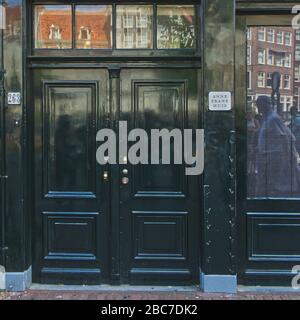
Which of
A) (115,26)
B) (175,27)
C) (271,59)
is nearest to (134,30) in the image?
(115,26)

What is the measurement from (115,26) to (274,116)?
201 centimetres

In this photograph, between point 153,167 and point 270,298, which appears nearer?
point 270,298

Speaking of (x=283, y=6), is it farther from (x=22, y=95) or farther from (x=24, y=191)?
(x=24, y=191)

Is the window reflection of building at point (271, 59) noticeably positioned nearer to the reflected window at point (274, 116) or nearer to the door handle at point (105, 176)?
the reflected window at point (274, 116)

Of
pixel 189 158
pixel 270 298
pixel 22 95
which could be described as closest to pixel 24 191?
pixel 22 95

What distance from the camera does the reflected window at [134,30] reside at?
19.9ft

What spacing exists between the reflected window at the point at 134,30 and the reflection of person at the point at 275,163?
1.59 meters

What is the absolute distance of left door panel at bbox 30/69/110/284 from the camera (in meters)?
6.09

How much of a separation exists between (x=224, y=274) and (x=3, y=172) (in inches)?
103

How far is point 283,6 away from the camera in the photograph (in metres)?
5.86

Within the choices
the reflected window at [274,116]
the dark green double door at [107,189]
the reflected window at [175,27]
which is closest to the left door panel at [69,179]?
the dark green double door at [107,189]

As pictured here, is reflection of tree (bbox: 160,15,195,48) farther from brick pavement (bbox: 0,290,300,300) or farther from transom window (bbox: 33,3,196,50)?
brick pavement (bbox: 0,290,300,300)

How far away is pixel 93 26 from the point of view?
606cm

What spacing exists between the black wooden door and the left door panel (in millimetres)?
248
